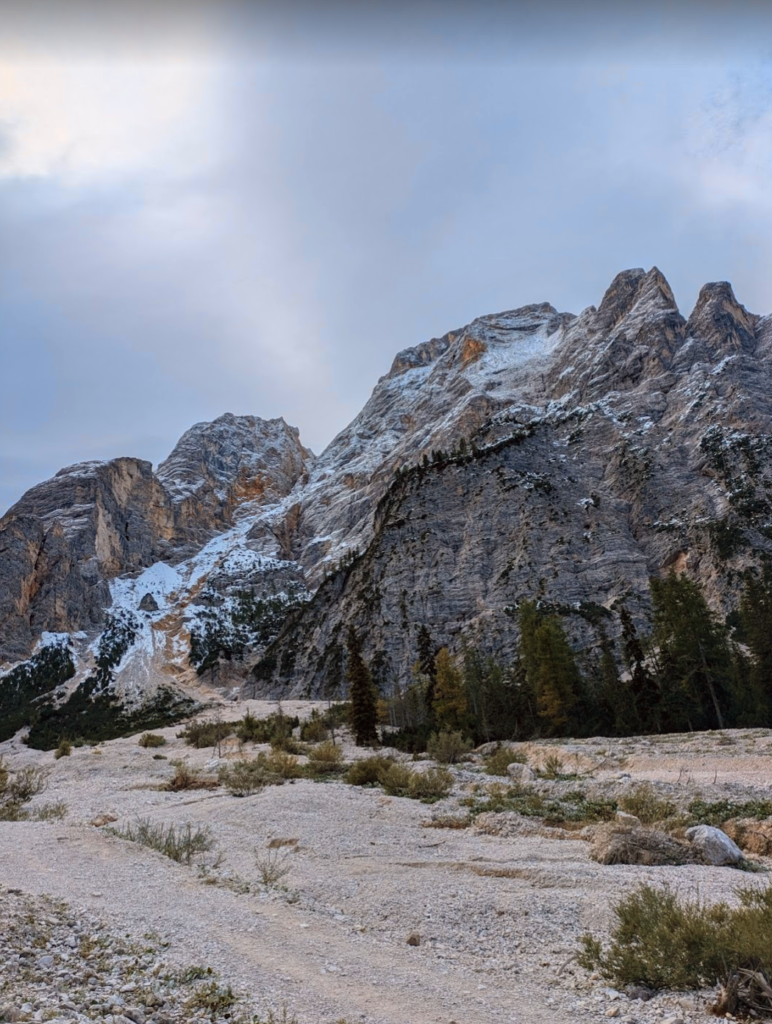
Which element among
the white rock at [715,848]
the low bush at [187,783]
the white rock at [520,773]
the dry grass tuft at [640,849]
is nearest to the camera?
the white rock at [715,848]

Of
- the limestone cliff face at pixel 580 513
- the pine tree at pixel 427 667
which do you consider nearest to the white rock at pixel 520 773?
the pine tree at pixel 427 667

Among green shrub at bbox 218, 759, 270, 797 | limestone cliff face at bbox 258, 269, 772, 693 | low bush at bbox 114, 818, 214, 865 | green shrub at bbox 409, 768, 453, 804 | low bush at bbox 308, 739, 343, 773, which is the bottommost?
low bush at bbox 308, 739, 343, 773

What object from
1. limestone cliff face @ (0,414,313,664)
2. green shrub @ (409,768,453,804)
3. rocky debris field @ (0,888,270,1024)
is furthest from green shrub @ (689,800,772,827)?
limestone cliff face @ (0,414,313,664)

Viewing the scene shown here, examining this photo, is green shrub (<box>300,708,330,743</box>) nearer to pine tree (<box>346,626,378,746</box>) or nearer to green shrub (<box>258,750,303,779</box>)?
pine tree (<box>346,626,378,746</box>)

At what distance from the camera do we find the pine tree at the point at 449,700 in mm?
48406

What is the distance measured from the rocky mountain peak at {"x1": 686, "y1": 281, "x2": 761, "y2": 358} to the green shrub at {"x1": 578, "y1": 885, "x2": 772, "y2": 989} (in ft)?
407

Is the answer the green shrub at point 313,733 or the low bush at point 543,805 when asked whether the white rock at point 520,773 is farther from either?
the green shrub at point 313,733

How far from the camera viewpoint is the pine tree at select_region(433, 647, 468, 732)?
1906 inches

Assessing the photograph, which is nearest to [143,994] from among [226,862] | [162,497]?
[226,862]

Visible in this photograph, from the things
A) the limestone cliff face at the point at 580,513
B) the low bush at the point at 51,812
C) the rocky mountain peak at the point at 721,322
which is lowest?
the low bush at the point at 51,812

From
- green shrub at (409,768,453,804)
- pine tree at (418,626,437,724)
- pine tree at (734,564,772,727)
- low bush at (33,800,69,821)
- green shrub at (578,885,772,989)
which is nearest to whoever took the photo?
green shrub at (578,885,772,989)

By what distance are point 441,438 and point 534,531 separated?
219 ft

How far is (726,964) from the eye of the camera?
540cm

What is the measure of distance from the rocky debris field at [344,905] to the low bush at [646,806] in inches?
5.2
